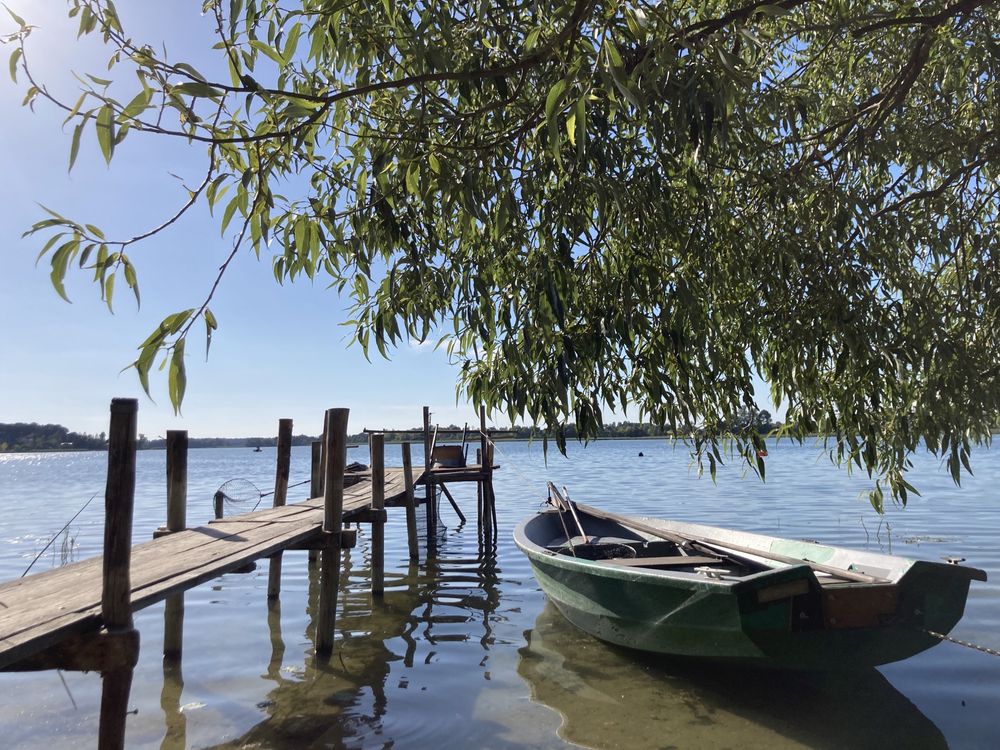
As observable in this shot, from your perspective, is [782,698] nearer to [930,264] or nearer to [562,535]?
[930,264]

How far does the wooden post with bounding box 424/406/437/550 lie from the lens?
54.1 ft

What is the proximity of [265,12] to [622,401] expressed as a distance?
2.90 metres

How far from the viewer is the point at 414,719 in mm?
6398

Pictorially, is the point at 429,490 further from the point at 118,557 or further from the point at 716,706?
the point at 118,557

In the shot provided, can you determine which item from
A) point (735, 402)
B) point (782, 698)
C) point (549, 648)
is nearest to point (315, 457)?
point (549, 648)

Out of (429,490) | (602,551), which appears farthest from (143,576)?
(429,490)

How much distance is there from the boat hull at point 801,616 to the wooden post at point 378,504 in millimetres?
4921

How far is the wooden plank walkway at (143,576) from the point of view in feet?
12.8

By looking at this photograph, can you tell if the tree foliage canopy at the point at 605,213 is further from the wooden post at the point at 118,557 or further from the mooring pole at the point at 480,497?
the mooring pole at the point at 480,497

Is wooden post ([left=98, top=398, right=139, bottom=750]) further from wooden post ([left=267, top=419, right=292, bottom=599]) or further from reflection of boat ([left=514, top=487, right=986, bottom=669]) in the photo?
wooden post ([left=267, top=419, right=292, bottom=599])

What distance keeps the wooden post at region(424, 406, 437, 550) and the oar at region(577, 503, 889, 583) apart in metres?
5.14

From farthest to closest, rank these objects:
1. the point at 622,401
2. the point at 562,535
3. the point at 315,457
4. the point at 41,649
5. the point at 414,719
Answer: the point at 315,457 → the point at 562,535 → the point at 414,719 → the point at 622,401 → the point at 41,649

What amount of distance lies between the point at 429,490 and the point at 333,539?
Result: 925 cm

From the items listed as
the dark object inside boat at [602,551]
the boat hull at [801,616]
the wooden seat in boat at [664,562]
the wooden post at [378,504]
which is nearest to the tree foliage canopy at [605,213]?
the boat hull at [801,616]
